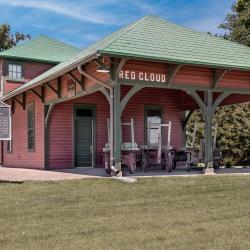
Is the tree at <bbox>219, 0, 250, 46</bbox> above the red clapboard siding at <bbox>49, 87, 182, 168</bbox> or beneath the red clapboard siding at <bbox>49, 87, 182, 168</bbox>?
above

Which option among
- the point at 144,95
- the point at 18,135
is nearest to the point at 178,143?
the point at 144,95

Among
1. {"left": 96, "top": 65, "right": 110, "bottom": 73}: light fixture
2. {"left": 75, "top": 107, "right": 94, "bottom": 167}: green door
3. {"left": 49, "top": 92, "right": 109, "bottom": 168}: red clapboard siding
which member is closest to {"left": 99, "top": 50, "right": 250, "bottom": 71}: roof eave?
{"left": 96, "top": 65, "right": 110, "bottom": 73}: light fixture

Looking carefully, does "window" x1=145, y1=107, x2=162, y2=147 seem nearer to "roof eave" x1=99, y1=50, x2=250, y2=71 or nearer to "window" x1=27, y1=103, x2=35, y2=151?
"window" x1=27, y1=103, x2=35, y2=151

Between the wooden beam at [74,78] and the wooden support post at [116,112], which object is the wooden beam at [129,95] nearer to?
the wooden support post at [116,112]

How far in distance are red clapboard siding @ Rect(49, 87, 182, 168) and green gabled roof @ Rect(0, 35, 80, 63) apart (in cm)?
518

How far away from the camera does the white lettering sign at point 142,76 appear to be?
13.7 meters

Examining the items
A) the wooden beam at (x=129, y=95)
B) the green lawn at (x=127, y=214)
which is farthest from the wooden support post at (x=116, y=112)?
the green lawn at (x=127, y=214)

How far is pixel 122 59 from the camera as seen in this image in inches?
517

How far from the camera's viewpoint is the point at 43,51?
2425 centimetres

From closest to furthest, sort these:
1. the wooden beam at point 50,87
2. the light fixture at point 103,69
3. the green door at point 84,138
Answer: the light fixture at point 103,69
the wooden beam at point 50,87
the green door at point 84,138

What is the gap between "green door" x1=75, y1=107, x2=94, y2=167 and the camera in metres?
19.0

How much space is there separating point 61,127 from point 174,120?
483cm

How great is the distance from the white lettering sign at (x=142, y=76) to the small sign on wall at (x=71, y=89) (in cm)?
308

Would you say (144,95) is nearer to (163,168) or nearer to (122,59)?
(163,168)
